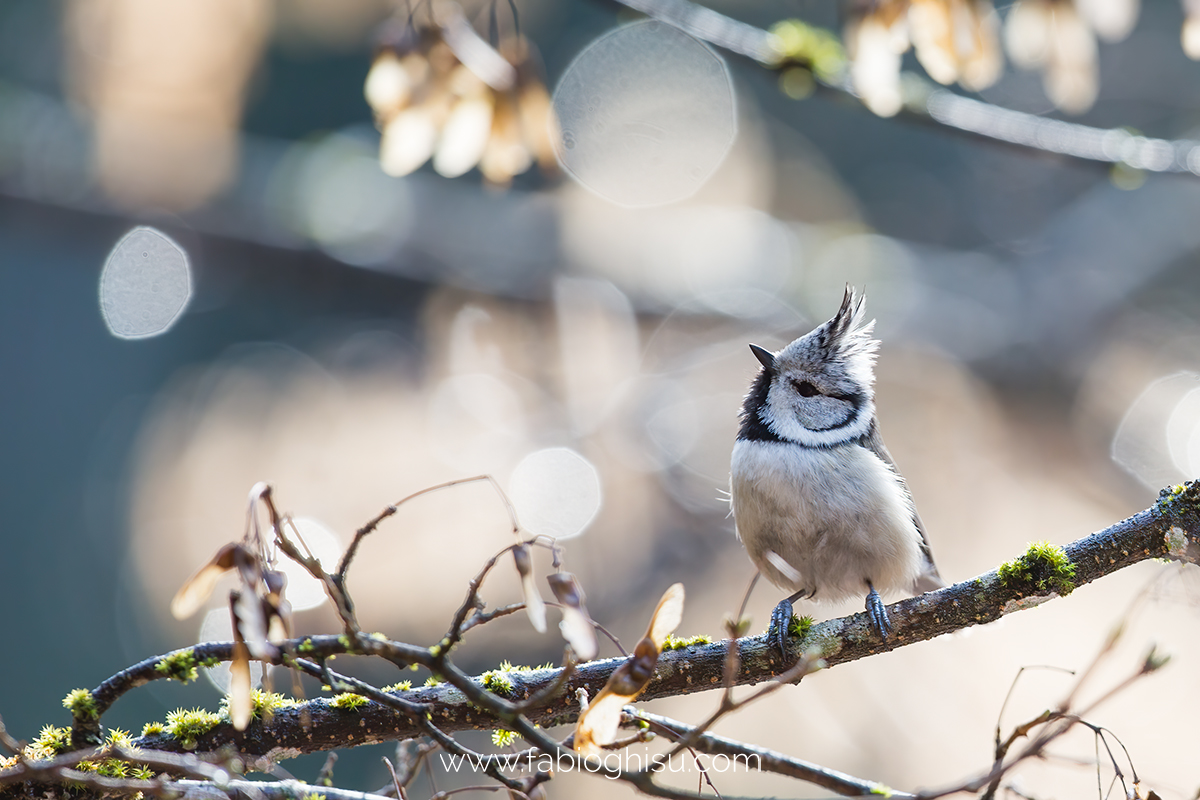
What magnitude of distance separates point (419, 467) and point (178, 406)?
5.54 ft

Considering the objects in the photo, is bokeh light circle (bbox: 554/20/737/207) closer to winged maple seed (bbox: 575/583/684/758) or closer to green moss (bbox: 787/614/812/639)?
green moss (bbox: 787/614/812/639)

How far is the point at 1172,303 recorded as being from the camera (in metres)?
6.23

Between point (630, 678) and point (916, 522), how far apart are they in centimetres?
147

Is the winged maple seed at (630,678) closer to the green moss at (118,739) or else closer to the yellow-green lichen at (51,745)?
the green moss at (118,739)

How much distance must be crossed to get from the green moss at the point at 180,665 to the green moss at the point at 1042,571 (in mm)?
1194

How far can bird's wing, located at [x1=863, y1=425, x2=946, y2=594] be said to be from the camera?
7.16 feet

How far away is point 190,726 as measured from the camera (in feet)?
4.51

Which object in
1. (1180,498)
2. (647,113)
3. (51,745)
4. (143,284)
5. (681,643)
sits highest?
(647,113)

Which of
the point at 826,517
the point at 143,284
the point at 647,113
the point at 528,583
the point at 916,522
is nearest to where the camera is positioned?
the point at 528,583

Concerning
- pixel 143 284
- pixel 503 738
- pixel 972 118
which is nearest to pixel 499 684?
pixel 503 738

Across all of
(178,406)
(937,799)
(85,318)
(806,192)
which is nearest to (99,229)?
(85,318)

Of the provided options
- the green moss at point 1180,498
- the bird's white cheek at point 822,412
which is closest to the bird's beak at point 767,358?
the bird's white cheek at point 822,412

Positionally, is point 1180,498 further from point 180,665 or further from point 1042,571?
point 180,665

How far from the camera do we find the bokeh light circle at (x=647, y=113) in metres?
6.94
